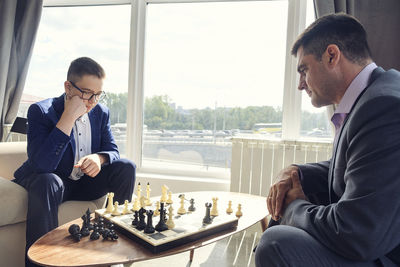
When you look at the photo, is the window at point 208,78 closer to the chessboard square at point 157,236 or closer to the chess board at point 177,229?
the chess board at point 177,229

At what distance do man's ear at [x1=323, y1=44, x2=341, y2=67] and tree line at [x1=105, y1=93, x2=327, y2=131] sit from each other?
5.18 ft

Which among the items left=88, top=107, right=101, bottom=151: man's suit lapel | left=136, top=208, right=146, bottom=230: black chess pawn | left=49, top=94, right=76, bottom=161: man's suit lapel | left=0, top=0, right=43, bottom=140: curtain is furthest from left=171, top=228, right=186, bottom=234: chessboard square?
left=0, top=0, right=43, bottom=140: curtain

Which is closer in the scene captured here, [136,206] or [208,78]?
[136,206]

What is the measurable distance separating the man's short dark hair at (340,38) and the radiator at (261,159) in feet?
4.46

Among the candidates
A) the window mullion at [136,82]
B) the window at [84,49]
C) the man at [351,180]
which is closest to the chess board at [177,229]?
the man at [351,180]

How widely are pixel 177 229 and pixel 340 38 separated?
923 millimetres

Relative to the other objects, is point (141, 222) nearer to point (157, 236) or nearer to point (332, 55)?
point (157, 236)

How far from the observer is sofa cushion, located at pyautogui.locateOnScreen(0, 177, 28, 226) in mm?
1515

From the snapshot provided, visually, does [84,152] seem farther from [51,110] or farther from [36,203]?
[36,203]

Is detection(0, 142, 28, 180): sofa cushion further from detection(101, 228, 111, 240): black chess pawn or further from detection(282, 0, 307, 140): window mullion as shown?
detection(282, 0, 307, 140): window mullion

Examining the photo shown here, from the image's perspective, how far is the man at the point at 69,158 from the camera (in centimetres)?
151

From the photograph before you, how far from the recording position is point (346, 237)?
0.78 meters

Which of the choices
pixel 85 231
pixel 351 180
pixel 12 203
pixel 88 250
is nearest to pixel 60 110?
pixel 12 203

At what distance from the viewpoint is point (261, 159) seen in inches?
97.3
